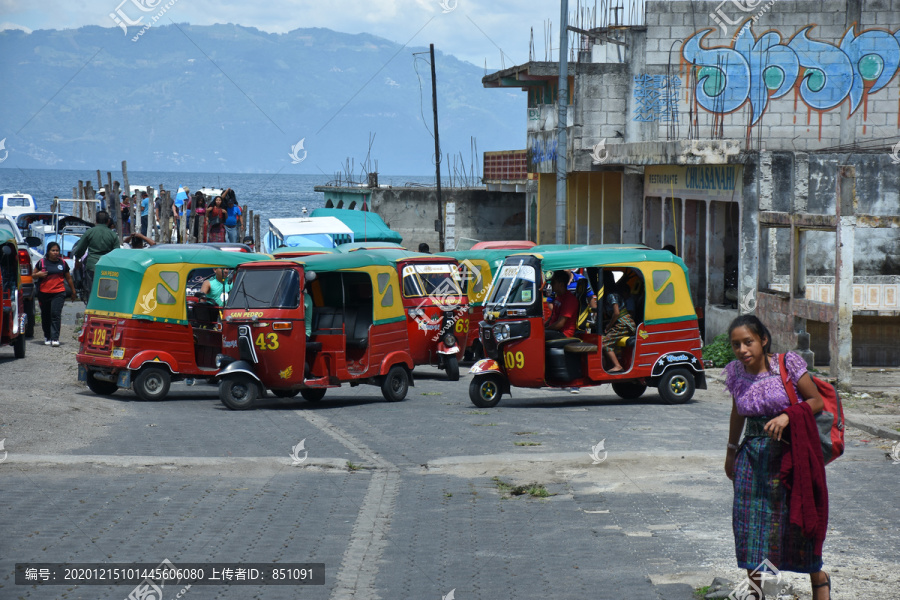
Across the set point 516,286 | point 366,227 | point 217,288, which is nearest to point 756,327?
point 516,286

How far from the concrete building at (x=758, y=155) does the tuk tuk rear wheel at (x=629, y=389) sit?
3067 mm

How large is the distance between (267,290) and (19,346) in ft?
22.0

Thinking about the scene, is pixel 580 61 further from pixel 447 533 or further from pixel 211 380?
pixel 447 533

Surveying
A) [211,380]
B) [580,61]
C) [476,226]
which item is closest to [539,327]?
[211,380]

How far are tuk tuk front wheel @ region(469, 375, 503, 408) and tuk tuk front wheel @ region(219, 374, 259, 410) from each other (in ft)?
9.48

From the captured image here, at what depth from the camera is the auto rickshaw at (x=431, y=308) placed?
18.2 metres

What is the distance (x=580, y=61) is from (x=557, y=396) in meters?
18.3

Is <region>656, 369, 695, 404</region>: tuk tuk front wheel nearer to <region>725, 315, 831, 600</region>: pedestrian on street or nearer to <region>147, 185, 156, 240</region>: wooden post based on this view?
<region>725, 315, 831, 600</region>: pedestrian on street

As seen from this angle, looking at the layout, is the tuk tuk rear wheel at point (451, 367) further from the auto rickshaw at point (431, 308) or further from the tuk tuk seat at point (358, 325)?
the tuk tuk seat at point (358, 325)

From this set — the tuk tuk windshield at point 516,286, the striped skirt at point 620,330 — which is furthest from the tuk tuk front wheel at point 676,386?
the tuk tuk windshield at point 516,286

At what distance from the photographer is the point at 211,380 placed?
53.4 feet

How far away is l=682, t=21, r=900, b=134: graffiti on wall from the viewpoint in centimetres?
2592

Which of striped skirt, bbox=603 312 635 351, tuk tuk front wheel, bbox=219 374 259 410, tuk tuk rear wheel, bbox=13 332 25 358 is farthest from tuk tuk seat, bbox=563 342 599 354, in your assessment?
tuk tuk rear wheel, bbox=13 332 25 358

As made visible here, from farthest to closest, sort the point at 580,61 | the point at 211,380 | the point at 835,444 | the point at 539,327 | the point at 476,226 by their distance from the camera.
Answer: the point at 476,226
the point at 580,61
the point at 211,380
the point at 539,327
the point at 835,444
